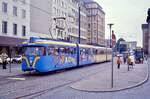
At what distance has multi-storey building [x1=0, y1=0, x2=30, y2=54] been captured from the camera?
171 ft

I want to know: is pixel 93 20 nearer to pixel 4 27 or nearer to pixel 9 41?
pixel 9 41

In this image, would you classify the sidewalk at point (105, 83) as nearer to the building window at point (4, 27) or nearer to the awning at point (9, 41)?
the awning at point (9, 41)

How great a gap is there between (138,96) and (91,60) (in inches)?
1073

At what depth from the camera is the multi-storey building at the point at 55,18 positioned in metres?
68.2

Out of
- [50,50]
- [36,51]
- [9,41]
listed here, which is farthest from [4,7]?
[36,51]

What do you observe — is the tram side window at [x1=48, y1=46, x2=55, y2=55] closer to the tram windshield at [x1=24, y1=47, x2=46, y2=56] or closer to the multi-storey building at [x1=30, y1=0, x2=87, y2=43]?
the tram windshield at [x1=24, y1=47, x2=46, y2=56]

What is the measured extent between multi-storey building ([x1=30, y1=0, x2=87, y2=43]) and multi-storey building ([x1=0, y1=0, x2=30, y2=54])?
5.66 m

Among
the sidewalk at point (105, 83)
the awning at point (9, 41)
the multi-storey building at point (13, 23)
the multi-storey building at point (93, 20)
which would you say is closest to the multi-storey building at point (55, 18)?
the multi-storey building at point (13, 23)

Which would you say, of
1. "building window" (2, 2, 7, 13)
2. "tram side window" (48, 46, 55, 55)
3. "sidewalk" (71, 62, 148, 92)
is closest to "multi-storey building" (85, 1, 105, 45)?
"building window" (2, 2, 7, 13)

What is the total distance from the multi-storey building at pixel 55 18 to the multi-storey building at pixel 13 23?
18.6ft

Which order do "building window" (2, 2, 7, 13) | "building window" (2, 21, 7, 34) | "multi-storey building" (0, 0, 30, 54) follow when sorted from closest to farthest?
"multi-storey building" (0, 0, 30, 54) < "building window" (2, 21, 7, 34) < "building window" (2, 2, 7, 13)

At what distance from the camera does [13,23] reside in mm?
55562

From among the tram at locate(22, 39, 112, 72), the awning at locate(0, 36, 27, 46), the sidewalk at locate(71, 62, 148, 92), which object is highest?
the awning at locate(0, 36, 27, 46)

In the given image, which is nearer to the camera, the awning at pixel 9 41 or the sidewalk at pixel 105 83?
the sidewalk at pixel 105 83
